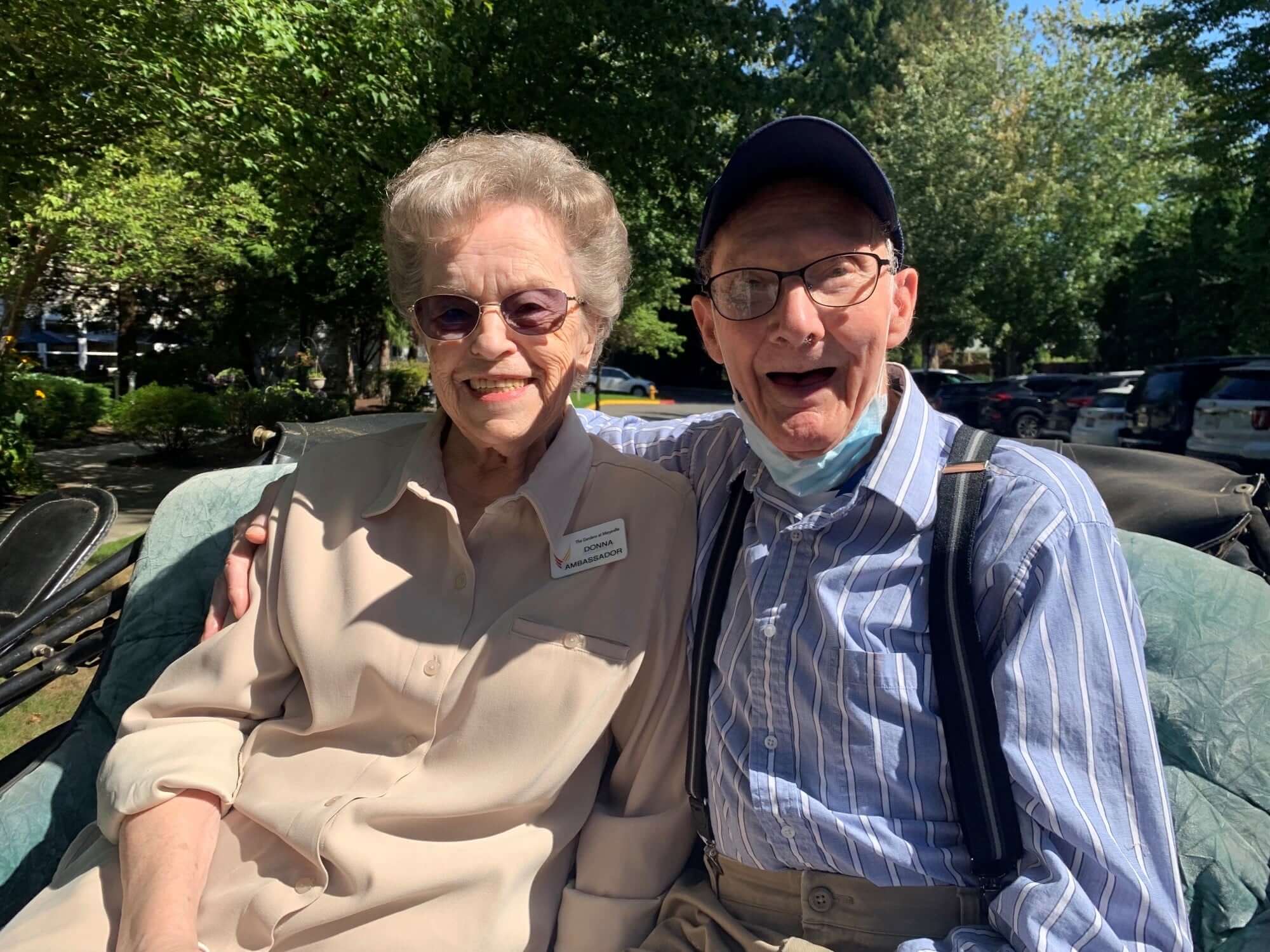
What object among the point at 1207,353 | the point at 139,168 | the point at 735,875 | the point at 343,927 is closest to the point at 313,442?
the point at 343,927

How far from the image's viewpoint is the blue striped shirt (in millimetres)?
1376

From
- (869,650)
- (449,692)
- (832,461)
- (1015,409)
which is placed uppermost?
(832,461)

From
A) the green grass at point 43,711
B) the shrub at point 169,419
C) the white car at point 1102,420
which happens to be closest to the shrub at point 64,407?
the shrub at point 169,419

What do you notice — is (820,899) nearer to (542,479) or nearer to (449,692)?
(449,692)

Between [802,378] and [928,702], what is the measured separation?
2.05ft

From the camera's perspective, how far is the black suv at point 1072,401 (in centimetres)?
1789

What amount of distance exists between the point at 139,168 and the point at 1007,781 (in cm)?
958

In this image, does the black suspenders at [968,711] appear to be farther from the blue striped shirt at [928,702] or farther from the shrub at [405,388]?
the shrub at [405,388]

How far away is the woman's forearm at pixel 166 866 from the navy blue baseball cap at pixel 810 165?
1580 mm

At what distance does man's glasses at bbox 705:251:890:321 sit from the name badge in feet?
1.75

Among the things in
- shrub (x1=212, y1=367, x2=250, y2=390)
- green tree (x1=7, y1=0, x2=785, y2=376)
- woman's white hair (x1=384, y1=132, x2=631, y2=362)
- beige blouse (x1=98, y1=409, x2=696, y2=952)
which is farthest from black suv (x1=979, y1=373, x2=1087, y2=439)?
beige blouse (x1=98, y1=409, x2=696, y2=952)

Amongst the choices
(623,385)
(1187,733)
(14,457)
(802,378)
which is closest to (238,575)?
(802,378)

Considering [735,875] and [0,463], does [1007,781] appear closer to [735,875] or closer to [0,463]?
[735,875]

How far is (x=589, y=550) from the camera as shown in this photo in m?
1.97
